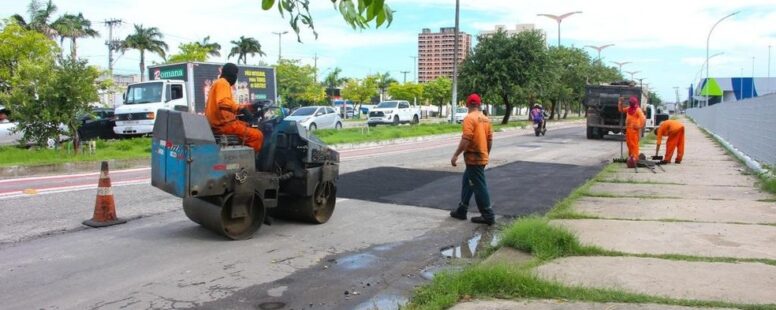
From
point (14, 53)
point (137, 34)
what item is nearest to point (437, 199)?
point (14, 53)

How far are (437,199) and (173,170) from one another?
188 inches

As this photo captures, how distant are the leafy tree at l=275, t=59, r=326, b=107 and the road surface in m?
58.7

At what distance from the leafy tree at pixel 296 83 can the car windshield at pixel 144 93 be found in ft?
152

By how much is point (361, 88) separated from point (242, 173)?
6638 cm

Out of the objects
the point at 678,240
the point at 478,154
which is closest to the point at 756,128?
the point at 678,240

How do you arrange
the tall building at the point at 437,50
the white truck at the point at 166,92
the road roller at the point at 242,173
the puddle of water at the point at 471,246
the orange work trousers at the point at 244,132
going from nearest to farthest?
the road roller at the point at 242,173 → the puddle of water at the point at 471,246 → the orange work trousers at the point at 244,132 → the white truck at the point at 166,92 → the tall building at the point at 437,50

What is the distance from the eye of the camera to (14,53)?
80.8 feet

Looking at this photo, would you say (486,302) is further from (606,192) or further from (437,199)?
(606,192)

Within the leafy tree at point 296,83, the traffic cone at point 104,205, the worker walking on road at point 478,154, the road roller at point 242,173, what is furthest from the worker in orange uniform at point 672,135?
the leafy tree at point 296,83

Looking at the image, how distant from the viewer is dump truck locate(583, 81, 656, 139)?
2811 cm

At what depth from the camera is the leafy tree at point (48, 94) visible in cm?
1495

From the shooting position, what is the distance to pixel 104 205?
786cm

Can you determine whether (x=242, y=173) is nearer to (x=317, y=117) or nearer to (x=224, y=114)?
(x=224, y=114)

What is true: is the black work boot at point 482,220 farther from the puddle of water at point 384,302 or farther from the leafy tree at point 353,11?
the leafy tree at point 353,11
